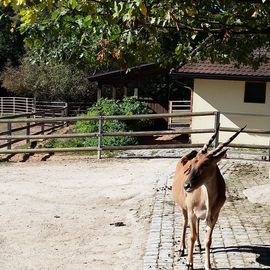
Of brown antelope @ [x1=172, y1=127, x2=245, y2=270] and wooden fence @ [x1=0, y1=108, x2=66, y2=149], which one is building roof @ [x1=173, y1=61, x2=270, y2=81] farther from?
brown antelope @ [x1=172, y1=127, x2=245, y2=270]

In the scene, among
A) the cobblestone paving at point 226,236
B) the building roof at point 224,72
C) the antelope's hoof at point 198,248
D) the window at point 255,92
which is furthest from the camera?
the window at point 255,92

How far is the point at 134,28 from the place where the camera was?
6.71 meters

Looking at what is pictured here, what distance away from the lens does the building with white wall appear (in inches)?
747

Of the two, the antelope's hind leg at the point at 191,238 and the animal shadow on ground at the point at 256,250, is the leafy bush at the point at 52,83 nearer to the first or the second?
the animal shadow on ground at the point at 256,250

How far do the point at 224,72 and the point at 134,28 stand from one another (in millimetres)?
12700

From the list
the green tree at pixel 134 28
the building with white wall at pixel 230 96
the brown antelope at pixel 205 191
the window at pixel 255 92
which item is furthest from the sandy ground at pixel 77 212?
the window at pixel 255 92

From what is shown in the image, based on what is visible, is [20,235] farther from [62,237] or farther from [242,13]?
Answer: [242,13]

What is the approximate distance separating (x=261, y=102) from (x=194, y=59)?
9.64 meters

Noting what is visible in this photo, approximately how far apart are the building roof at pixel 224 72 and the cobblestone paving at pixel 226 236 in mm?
8274

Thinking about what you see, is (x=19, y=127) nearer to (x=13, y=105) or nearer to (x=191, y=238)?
(x=191, y=238)

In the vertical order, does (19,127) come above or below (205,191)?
below

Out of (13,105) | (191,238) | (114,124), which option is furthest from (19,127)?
(13,105)

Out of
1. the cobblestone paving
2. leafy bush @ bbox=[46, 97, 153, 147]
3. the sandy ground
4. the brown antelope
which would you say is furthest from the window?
the brown antelope

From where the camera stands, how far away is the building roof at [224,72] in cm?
1870
